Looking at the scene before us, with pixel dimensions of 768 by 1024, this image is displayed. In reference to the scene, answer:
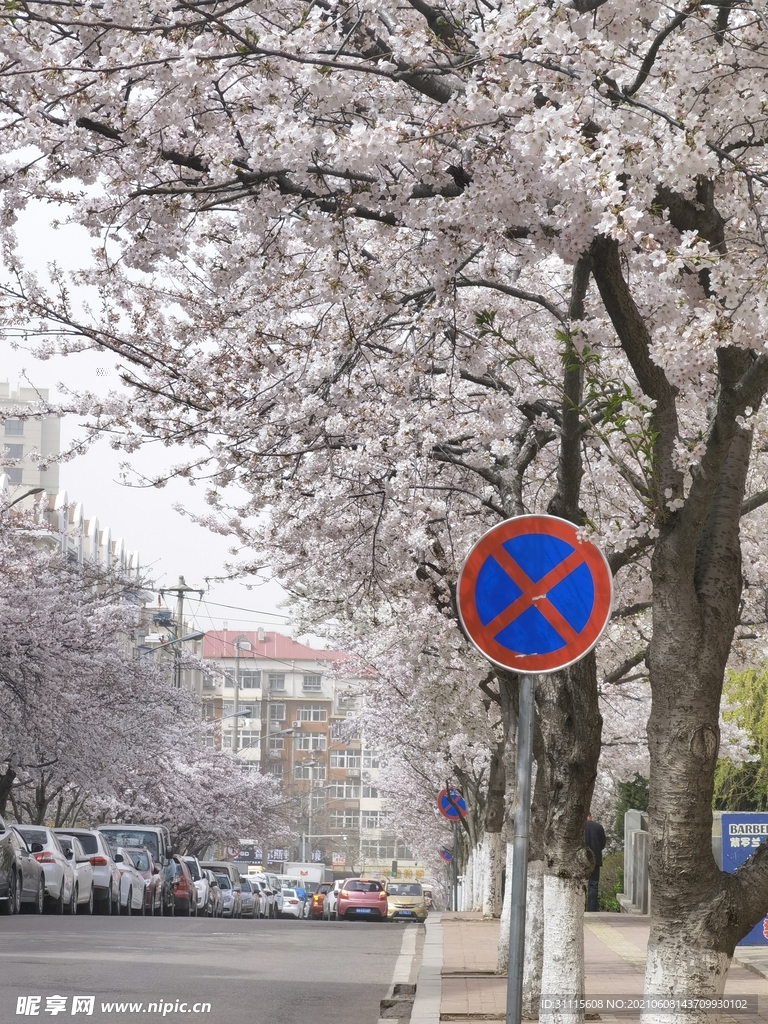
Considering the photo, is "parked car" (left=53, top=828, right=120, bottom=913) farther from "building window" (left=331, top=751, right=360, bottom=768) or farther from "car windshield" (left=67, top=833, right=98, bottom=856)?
"building window" (left=331, top=751, right=360, bottom=768)

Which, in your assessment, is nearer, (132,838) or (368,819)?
(132,838)

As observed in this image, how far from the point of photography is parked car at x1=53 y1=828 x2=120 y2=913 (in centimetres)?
2650

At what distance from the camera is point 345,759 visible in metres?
131

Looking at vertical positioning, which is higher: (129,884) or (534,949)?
(534,949)

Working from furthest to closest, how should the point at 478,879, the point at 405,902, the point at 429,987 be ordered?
the point at 405,902 → the point at 478,879 → the point at 429,987

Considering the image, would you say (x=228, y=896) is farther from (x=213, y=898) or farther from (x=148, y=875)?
(x=148, y=875)

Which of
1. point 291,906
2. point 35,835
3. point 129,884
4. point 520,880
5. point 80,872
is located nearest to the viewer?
point 520,880

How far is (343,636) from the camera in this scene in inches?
1202

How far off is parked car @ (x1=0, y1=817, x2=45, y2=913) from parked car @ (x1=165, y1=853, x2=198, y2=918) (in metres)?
9.57

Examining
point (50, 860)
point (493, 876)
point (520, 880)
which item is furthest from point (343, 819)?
point (520, 880)

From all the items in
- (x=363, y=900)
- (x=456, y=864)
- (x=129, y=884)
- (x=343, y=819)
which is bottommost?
(x=343, y=819)

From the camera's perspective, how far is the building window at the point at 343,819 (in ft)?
424

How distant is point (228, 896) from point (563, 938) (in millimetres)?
31412

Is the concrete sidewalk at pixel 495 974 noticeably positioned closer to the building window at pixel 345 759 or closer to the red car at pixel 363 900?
the red car at pixel 363 900
